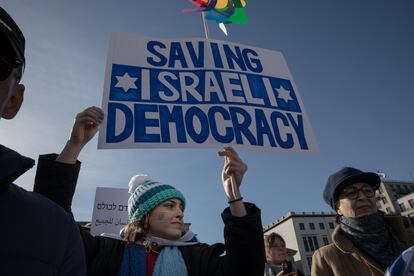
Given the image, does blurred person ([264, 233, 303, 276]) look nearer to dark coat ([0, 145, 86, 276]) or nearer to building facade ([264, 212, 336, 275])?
dark coat ([0, 145, 86, 276])

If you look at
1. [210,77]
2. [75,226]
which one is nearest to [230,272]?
[75,226]

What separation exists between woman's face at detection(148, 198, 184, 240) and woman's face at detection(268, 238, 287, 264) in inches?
119

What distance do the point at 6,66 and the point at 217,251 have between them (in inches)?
54.9

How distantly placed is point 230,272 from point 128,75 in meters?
1.85

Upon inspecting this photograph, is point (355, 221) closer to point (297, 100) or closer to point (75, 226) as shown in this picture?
point (297, 100)

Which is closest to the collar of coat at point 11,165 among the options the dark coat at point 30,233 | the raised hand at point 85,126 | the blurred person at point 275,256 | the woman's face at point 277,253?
the dark coat at point 30,233

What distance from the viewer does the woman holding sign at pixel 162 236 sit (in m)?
1.52

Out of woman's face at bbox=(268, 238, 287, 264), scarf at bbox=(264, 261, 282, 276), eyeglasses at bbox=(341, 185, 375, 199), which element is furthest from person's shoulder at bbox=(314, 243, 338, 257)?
woman's face at bbox=(268, 238, 287, 264)

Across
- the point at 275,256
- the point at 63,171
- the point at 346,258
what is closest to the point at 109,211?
the point at 275,256

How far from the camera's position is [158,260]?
1.65m

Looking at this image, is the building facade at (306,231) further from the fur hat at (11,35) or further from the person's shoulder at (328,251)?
→ the fur hat at (11,35)

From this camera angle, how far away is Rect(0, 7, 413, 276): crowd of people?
0.98 m

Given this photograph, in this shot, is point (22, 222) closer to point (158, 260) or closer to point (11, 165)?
point (11, 165)

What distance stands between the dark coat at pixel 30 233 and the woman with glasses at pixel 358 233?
7.27 ft
